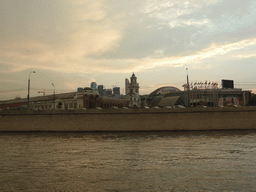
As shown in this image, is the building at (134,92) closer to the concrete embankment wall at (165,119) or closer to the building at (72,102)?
the building at (72,102)

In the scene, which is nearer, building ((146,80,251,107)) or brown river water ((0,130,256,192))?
brown river water ((0,130,256,192))

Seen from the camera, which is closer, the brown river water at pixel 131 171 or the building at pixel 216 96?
the brown river water at pixel 131 171

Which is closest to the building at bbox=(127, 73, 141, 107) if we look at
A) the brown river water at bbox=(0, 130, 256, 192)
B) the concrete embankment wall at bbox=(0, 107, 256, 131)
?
the concrete embankment wall at bbox=(0, 107, 256, 131)

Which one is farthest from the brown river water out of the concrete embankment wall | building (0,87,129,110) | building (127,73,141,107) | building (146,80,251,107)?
building (127,73,141,107)

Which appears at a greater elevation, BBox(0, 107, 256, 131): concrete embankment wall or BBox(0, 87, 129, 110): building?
BBox(0, 87, 129, 110): building

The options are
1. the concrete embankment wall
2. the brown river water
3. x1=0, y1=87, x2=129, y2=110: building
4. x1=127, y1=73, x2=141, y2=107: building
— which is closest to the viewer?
the brown river water

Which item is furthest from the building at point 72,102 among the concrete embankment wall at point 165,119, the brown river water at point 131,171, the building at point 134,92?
the brown river water at point 131,171

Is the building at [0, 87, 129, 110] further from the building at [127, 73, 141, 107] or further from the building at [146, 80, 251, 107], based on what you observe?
the building at [146, 80, 251, 107]

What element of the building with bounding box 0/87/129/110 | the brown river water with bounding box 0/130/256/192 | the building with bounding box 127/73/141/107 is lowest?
the brown river water with bounding box 0/130/256/192

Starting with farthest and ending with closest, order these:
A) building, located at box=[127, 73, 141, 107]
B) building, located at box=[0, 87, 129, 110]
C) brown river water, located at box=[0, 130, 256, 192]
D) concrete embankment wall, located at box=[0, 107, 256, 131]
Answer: building, located at box=[127, 73, 141, 107]
building, located at box=[0, 87, 129, 110]
concrete embankment wall, located at box=[0, 107, 256, 131]
brown river water, located at box=[0, 130, 256, 192]

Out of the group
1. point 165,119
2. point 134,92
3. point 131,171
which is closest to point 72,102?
point 134,92

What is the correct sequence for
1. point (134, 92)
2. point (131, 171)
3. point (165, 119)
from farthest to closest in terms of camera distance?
point (134, 92) < point (165, 119) < point (131, 171)

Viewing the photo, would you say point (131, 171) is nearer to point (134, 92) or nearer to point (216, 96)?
point (216, 96)

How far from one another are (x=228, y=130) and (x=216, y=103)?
206ft
